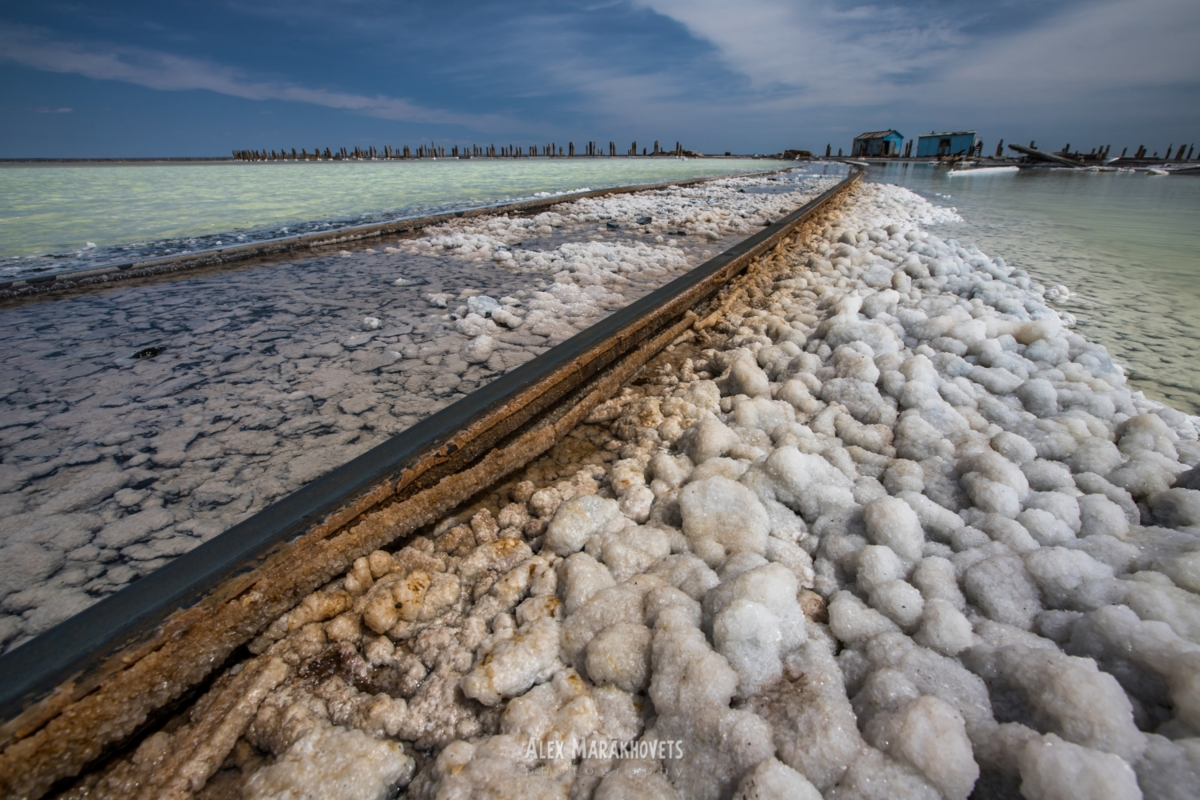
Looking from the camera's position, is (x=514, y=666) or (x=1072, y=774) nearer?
(x=1072, y=774)

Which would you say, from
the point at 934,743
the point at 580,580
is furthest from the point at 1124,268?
the point at 580,580

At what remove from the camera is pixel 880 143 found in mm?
50594

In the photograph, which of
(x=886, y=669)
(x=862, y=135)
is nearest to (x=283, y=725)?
(x=886, y=669)

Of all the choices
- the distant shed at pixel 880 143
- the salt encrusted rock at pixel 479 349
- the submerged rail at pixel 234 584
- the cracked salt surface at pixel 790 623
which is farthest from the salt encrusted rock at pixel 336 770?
the distant shed at pixel 880 143

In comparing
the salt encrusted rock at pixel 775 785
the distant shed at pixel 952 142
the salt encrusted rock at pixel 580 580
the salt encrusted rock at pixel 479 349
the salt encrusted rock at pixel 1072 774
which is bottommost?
the salt encrusted rock at pixel 580 580

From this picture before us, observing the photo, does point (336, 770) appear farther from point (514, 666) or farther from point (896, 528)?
point (896, 528)

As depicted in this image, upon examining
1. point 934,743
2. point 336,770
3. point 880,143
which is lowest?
point 336,770

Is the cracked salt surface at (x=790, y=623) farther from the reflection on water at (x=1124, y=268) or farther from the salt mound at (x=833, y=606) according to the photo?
the reflection on water at (x=1124, y=268)

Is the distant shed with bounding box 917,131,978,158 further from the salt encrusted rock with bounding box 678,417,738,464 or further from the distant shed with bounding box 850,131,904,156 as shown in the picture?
the salt encrusted rock with bounding box 678,417,738,464

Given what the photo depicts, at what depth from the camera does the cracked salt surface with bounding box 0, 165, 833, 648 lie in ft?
4.51

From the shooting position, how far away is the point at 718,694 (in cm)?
90

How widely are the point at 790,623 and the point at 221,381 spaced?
2317 millimetres

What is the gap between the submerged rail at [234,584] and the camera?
812 mm

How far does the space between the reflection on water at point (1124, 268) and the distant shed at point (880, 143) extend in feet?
158
